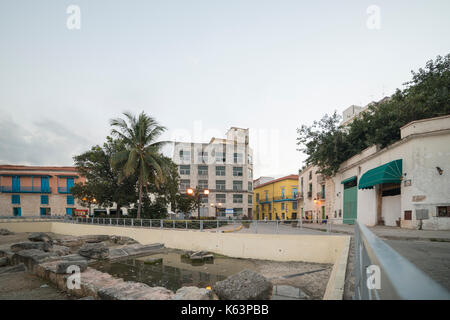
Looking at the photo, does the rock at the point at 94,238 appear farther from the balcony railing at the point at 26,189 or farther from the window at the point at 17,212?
the window at the point at 17,212

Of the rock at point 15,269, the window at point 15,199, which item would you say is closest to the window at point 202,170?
the window at point 15,199

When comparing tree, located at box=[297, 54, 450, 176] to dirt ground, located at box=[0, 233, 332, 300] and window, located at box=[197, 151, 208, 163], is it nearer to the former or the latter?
dirt ground, located at box=[0, 233, 332, 300]

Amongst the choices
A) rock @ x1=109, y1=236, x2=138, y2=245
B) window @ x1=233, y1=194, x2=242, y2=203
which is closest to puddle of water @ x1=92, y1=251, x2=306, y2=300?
rock @ x1=109, y1=236, x2=138, y2=245

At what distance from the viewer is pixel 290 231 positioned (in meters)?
12.9

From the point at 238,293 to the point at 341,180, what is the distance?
23179 mm

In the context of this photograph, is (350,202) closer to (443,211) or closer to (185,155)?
(443,211)

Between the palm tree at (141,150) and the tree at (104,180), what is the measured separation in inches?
101

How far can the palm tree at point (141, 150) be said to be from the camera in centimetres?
2281

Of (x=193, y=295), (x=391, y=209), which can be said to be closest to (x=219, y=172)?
(x=391, y=209)

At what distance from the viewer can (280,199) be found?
5044 centimetres

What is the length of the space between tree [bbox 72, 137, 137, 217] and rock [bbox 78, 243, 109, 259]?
42.5ft

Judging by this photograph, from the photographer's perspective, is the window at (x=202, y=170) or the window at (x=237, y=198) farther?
the window at (x=237, y=198)

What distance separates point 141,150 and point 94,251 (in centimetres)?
1264
